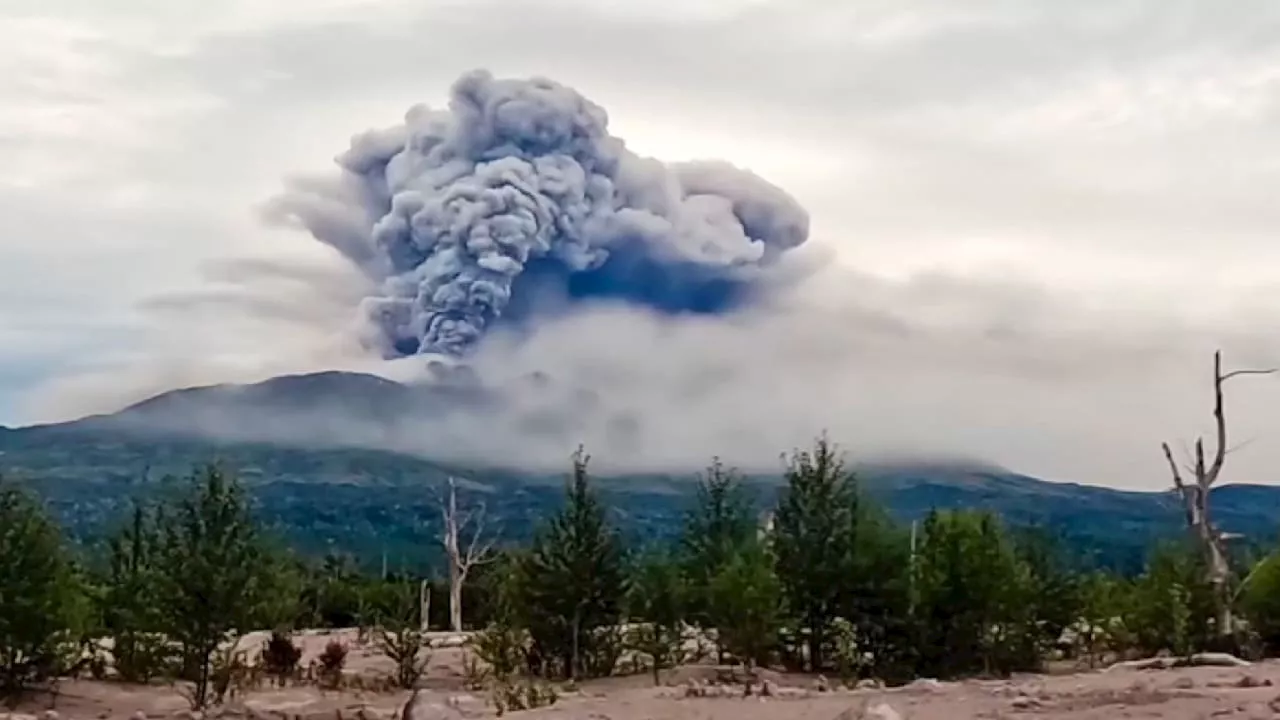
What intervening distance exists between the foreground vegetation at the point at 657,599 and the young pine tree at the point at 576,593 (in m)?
0.04

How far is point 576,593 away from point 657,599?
9.44 ft

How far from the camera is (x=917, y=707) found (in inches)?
715

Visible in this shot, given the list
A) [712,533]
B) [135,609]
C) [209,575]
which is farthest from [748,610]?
[135,609]

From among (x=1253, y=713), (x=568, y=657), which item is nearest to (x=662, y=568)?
(x=568, y=657)

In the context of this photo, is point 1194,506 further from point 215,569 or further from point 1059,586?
point 215,569

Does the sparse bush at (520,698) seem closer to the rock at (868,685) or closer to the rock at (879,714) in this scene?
the rock at (868,685)

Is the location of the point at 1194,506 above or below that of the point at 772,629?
above

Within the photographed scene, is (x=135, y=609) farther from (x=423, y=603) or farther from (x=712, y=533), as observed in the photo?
(x=423, y=603)

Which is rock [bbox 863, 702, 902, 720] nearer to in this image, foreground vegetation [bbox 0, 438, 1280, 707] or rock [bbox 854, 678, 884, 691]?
rock [bbox 854, 678, 884, 691]

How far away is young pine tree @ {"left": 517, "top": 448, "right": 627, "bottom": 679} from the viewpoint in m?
34.9

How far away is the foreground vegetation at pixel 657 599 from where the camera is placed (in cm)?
3073

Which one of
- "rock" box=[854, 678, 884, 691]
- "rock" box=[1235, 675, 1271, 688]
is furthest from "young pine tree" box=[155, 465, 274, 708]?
"rock" box=[1235, 675, 1271, 688]

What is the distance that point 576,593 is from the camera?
3494 centimetres

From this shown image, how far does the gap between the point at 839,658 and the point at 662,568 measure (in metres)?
5.51
